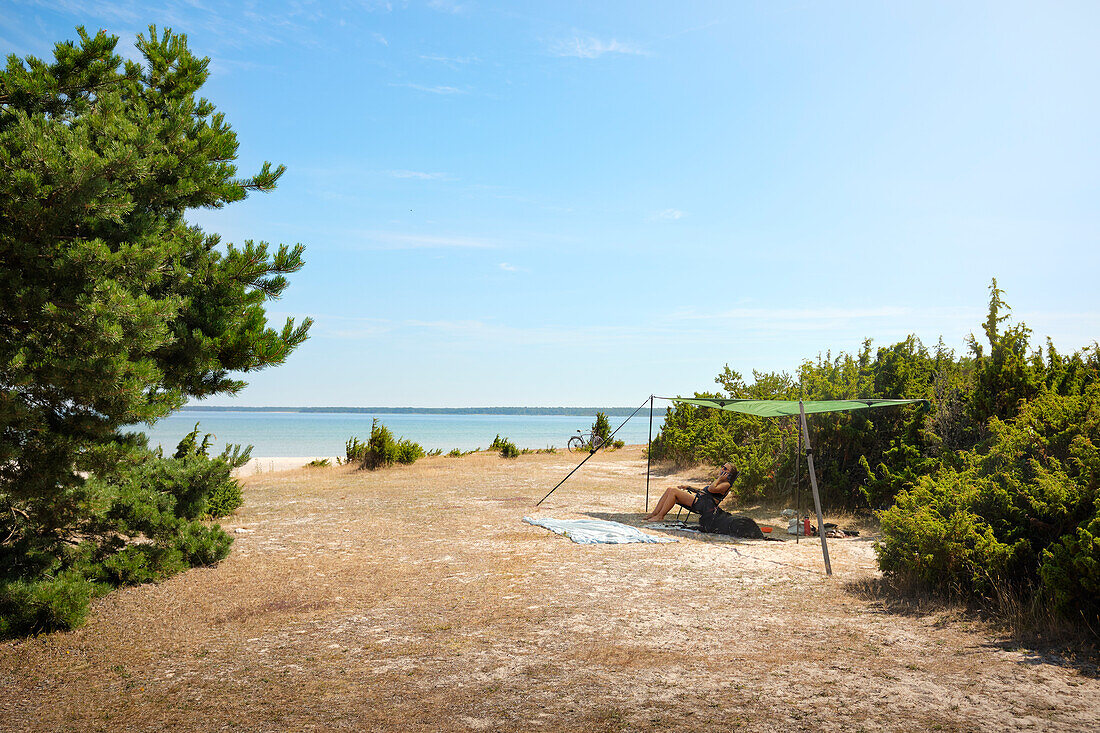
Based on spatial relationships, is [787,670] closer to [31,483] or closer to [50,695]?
[50,695]

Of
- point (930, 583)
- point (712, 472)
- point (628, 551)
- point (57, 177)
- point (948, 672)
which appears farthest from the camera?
point (712, 472)

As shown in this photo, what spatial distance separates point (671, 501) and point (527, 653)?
19.4 feet

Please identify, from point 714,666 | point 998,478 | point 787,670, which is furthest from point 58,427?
point 998,478

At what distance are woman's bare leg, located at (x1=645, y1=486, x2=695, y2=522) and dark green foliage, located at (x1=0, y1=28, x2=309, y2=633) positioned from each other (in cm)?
629

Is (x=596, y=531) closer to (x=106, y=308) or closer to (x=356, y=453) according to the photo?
(x=106, y=308)

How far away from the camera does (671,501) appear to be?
10.0m

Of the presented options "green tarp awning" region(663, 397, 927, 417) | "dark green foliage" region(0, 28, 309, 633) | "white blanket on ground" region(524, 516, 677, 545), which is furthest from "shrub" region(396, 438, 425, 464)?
"dark green foliage" region(0, 28, 309, 633)

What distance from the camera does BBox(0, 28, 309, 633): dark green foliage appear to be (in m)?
3.82

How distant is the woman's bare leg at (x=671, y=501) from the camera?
9.94 metres

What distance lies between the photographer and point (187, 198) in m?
5.31

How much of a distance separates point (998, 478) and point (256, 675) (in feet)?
20.3

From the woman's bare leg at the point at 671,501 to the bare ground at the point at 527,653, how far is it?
1943 millimetres

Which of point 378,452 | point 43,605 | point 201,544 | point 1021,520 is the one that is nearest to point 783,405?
point 1021,520

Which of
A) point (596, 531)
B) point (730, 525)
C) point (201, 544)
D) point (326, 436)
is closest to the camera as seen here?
point (201, 544)
